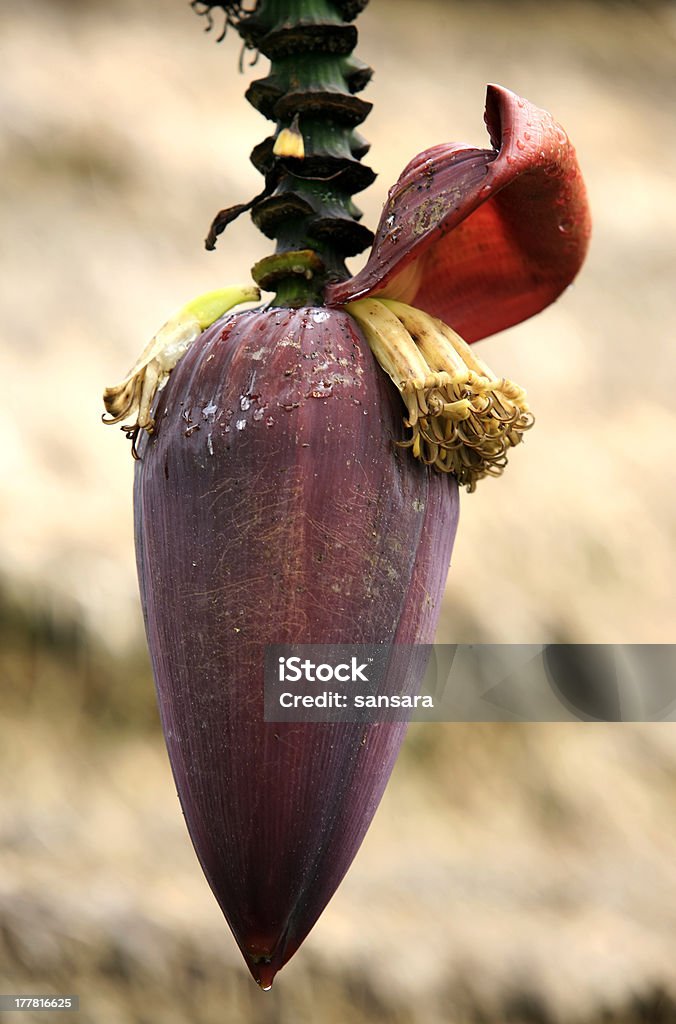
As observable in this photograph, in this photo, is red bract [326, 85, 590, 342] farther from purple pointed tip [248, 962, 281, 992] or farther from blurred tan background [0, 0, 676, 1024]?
blurred tan background [0, 0, 676, 1024]

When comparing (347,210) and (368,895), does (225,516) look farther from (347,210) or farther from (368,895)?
(368,895)

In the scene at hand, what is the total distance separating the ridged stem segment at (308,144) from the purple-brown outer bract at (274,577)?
1.1 inches

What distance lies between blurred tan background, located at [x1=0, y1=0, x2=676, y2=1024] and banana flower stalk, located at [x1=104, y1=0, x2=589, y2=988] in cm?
111

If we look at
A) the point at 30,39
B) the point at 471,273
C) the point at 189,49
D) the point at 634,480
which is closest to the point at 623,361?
the point at 634,480

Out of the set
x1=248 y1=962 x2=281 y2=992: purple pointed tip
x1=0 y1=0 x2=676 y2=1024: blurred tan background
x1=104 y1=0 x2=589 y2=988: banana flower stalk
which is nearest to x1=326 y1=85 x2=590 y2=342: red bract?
x1=104 y1=0 x2=589 y2=988: banana flower stalk

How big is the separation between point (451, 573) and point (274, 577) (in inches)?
50.8

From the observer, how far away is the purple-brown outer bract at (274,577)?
0.36 meters

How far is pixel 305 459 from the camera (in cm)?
36

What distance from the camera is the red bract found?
363 mm

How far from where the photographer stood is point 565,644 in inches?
63.7

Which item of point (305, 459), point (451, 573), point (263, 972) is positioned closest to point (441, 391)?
point (305, 459)

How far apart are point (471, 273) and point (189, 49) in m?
1.68

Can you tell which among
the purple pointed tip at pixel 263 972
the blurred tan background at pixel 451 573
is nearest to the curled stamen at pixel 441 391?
the purple pointed tip at pixel 263 972

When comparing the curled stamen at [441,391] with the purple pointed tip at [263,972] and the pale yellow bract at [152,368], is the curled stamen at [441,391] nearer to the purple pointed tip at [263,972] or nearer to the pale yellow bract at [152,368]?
the pale yellow bract at [152,368]
